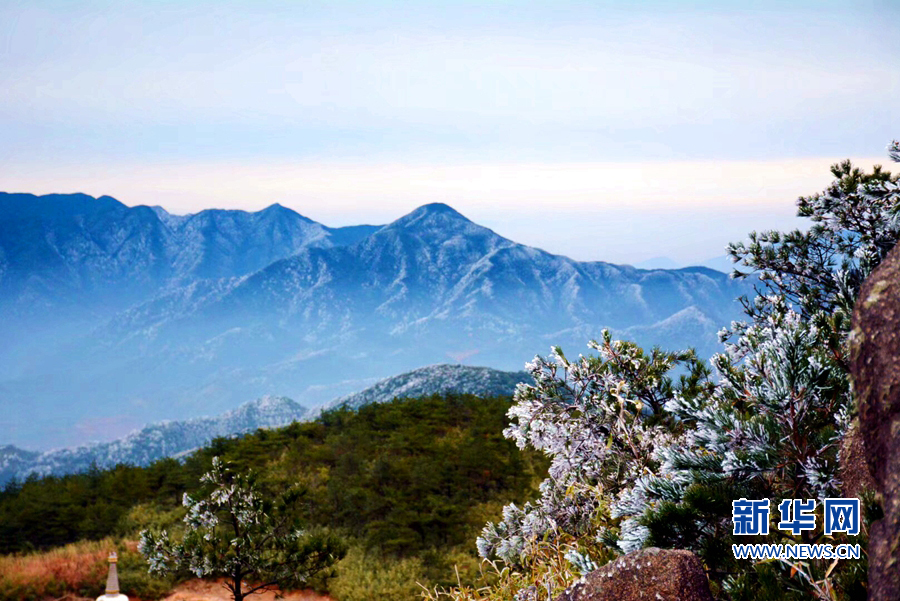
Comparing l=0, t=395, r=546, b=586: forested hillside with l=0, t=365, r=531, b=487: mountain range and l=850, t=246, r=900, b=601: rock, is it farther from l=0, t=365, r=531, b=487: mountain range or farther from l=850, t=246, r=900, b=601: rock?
l=0, t=365, r=531, b=487: mountain range

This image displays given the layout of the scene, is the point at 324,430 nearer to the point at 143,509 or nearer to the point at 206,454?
the point at 206,454

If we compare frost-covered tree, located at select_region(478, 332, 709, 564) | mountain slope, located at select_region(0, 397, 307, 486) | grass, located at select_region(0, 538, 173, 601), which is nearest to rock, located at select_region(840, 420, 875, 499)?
frost-covered tree, located at select_region(478, 332, 709, 564)

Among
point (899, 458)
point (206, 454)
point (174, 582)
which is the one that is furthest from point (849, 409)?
point (206, 454)

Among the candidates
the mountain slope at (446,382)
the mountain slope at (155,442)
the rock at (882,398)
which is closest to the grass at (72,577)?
the rock at (882,398)

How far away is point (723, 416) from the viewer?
10.2ft

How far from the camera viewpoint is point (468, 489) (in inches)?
701

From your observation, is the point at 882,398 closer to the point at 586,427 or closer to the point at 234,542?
the point at 586,427

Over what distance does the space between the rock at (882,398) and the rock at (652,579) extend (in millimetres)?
944

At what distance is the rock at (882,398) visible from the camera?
1.94 metres

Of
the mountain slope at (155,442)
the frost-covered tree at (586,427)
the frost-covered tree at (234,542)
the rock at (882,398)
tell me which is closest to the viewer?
the rock at (882,398)

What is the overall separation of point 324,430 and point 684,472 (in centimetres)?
2254

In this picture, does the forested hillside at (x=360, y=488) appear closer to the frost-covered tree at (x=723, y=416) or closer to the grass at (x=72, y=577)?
the grass at (x=72, y=577)

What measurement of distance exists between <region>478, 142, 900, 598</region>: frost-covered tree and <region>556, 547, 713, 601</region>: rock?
0.17 m

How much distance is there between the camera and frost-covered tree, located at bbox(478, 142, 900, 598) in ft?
10.1
